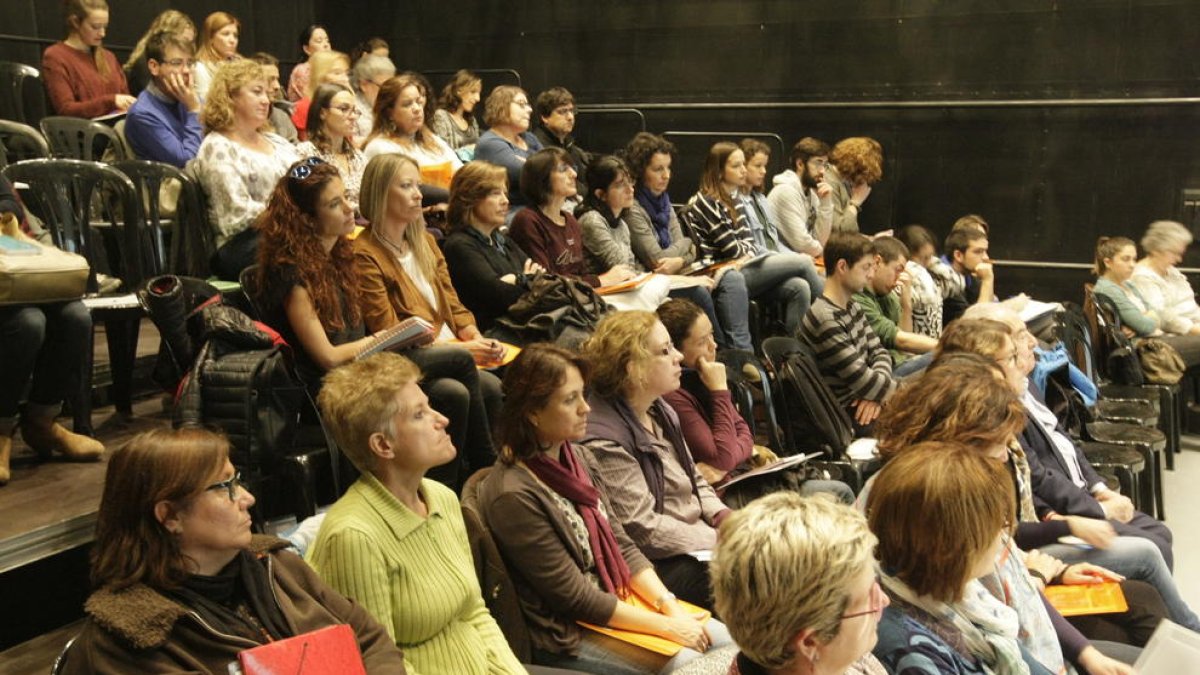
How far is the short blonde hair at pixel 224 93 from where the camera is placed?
4.12 metres

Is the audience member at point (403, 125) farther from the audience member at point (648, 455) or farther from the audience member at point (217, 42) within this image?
the audience member at point (648, 455)

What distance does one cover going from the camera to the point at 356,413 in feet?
7.93

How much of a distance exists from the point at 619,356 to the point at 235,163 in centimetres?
175

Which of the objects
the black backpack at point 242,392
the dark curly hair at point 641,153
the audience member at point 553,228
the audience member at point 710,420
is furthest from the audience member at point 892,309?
the black backpack at point 242,392

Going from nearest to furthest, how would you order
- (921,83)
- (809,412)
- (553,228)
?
(809,412) < (553,228) < (921,83)

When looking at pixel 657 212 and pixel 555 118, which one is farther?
pixel 555 118

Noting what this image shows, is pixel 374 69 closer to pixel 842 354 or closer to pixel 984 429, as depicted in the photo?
pixel 842 354

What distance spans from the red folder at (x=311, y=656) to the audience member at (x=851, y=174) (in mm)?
6015

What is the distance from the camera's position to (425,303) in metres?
3.88

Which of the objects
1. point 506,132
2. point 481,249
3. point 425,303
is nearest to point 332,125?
point 481,249

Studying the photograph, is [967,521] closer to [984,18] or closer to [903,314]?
[903,314]

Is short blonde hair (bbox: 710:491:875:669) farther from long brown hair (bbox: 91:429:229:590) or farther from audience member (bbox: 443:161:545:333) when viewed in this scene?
audience member (bbox: 443:161:545:333)

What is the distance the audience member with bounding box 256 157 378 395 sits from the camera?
3324 millimetres

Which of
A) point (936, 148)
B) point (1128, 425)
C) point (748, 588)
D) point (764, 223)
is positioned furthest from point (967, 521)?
point (936, 148)
